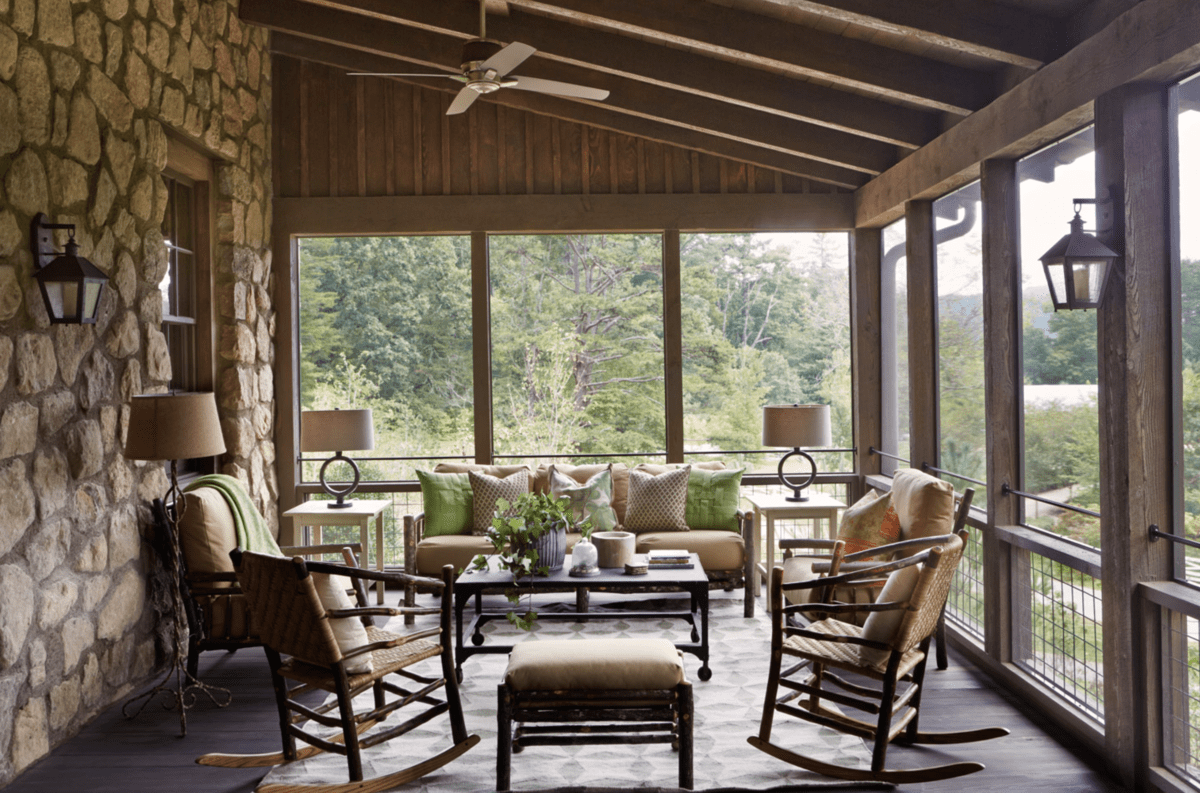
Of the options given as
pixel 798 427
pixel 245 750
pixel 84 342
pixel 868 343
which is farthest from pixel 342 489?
pixel 868 343

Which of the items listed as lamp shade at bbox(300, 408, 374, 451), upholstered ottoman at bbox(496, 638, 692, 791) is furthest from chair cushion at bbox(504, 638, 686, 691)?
lamp shade at bbox(300, 408, 374, 451)

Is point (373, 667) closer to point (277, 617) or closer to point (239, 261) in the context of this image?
point (277, 617)

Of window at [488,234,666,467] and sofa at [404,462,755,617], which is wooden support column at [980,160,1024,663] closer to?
sofa at [404,462,755,617]

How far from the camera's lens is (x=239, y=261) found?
5.80 metres

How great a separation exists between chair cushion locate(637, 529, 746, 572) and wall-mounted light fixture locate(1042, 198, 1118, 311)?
291 centimetres

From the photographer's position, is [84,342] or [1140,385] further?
[84,342]

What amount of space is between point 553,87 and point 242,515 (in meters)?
2.77

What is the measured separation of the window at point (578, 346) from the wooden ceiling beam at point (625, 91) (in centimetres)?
145

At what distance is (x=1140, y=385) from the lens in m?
3.14

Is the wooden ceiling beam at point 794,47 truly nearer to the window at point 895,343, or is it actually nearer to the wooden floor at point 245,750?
the window at point 895,343

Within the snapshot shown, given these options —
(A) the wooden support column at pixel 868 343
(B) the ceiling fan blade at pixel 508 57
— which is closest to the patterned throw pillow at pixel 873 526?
(A) the wooden support column at pixel 868 343

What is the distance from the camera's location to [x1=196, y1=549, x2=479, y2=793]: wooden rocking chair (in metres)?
3.20

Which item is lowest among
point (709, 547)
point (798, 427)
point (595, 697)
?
point (595, 697)

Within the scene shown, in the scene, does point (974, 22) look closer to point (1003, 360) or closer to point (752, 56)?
point (752, 56)
